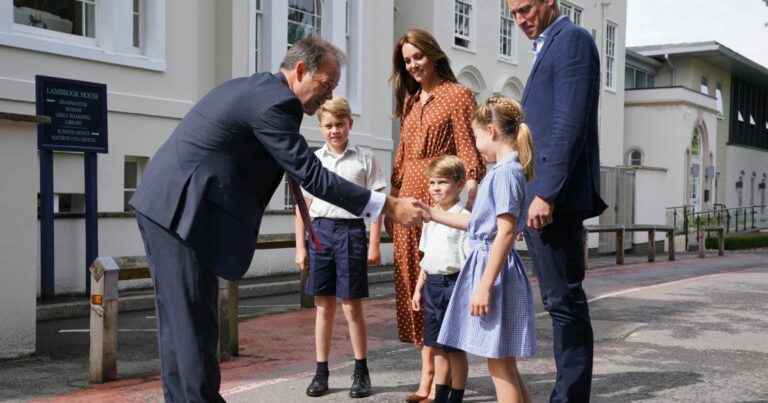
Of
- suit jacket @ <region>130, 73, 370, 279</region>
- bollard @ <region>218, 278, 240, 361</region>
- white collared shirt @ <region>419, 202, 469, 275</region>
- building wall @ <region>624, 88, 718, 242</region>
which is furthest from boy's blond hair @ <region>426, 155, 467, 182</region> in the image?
building wall @ <region>624, 88, 718, 242</region>

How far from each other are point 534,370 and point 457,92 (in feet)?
7.09

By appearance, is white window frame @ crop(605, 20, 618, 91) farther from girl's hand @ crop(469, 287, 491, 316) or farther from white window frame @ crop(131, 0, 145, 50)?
girl's hand @ crop(469, 287, 491, 316)

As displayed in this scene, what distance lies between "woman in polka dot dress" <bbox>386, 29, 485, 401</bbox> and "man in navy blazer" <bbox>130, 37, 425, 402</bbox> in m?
1.36

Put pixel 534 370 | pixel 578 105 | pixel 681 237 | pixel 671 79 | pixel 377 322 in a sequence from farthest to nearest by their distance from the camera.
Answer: pixel 671 79, pixel 681 237, pixel 377 322, pixel 534 370, pixel 578 105

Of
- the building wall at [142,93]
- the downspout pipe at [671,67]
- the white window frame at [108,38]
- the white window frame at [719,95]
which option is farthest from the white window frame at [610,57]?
the white window frame at [108,38]

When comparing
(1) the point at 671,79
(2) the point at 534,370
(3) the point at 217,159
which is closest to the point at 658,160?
(1) the point at 671,79

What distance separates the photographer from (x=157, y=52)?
13109 millimetres

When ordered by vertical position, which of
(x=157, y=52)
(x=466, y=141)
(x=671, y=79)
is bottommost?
(x=466, y=141)

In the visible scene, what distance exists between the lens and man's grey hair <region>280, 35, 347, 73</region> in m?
3.57

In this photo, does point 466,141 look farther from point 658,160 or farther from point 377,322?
point 658,160

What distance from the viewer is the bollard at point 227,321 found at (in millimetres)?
6605

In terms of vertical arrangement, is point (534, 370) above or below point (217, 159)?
below

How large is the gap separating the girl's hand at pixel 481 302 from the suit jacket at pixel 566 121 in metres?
0.51

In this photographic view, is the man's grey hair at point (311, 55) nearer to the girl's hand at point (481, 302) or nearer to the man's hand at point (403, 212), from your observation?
the man's hand at point (403, 212)
